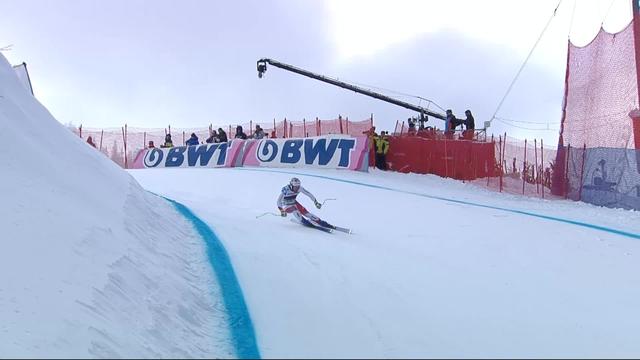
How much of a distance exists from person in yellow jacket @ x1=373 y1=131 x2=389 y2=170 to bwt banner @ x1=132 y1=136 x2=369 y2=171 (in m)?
0.92

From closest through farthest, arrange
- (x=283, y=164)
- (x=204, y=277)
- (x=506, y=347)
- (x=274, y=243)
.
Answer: (x=506, y=347)
(x=204, y=277)
(x=274, y=243)
(x=283, y=164)

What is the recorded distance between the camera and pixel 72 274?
4.59 m

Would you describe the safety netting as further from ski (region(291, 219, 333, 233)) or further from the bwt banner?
ski (region(291, 219, 333, 233))

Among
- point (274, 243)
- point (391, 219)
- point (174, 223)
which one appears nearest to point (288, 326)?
point (274, 243)

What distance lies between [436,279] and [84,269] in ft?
11.6

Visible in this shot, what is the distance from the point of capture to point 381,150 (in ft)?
68.8

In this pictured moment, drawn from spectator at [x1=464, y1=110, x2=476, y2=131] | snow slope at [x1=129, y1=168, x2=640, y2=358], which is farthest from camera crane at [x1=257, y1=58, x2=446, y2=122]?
snow slope at [x1=129, y1=168, x2=640, y2=358]

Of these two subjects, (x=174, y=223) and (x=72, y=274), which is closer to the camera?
(x=72, y=274)

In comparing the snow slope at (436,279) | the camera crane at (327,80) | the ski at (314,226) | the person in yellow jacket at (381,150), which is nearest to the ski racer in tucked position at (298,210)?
the ski at (314,226)

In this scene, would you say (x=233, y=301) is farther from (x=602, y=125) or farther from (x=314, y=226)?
(x=602, y=125)

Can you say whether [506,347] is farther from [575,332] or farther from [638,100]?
[638,100]

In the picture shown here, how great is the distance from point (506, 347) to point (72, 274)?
324 cm

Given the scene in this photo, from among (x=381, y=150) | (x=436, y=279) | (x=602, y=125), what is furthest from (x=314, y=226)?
(x=381, y=150)

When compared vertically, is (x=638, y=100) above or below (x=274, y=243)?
above
